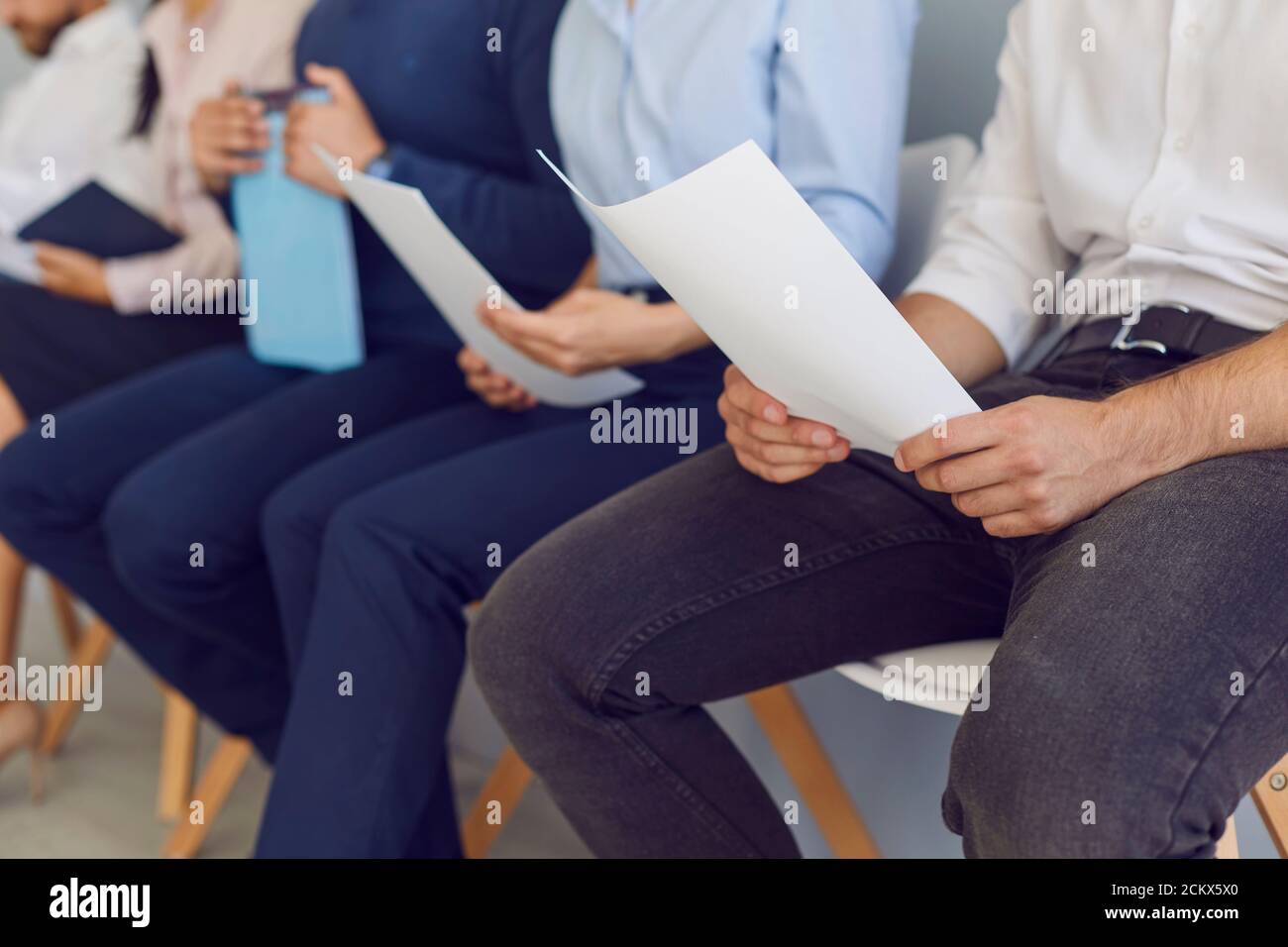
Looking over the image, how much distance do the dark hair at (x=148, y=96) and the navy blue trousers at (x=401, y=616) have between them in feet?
3.22

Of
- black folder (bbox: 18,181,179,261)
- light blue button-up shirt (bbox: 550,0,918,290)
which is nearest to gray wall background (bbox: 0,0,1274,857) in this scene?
light blue button-up shirt (bbox: 550,0,918,290)

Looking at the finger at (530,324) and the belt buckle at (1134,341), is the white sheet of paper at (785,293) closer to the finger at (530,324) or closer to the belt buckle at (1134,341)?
the belt buckle at (1134,341)

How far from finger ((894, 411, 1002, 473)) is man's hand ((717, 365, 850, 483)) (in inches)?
3.6

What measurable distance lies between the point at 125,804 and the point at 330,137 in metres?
0.87

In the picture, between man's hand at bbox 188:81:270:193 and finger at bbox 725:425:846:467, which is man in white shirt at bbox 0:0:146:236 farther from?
finger at bbox 725:425:846:467

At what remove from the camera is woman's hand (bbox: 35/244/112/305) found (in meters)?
1.68

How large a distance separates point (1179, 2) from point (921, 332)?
0.28m

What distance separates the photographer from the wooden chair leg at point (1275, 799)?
740 millimetres

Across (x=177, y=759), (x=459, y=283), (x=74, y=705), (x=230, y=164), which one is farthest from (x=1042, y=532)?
(x=74, y=705)

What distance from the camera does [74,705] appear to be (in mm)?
1771

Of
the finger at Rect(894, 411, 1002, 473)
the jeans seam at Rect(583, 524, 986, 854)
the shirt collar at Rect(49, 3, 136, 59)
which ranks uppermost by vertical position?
the shirt collar at Rect(49, 3, 136, 59)

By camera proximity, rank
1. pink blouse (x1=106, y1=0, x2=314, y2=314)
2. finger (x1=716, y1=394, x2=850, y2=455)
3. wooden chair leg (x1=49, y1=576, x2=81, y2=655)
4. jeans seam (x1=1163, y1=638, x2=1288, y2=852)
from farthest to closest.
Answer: wooden chair leg (x1=49, y1=576, x2=81, y2=655) < pink blouse (x1=106, y1=0, x2=314, y2=314) < finger (x1=716, y1=394, x2=850, y2=455) < jeans seam (x1=1163, y1=638, x2=1288, y2=852)

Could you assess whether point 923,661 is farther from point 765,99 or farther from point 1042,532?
point 765,99

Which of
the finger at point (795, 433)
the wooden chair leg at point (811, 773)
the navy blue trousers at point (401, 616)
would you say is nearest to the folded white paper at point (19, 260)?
the navy blue trousers at point (401, 616)
